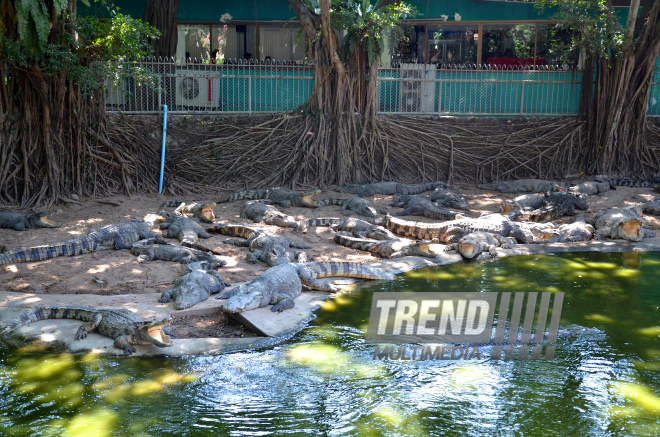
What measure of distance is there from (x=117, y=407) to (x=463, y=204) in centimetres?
754

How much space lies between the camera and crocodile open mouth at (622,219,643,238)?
7680 millimetres

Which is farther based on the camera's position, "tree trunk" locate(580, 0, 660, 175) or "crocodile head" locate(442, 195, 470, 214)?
"tree trunk" locate(580, 0, 660, 175)

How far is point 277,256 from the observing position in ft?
21.6

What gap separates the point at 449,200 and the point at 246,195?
3490 mm

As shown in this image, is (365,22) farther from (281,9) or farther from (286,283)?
(286,283)

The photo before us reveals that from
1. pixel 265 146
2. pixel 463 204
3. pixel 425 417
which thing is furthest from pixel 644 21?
pixel 425 417

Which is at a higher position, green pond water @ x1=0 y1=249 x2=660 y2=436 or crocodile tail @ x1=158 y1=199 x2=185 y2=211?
crocodile tail @ x1=158 y1=199 x2=185 y2=211

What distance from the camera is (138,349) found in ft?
14.0

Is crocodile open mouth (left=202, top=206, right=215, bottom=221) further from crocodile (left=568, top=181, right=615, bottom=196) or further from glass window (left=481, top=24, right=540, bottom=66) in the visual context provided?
glass window (left=481, top=24, right=540, bottom=66)

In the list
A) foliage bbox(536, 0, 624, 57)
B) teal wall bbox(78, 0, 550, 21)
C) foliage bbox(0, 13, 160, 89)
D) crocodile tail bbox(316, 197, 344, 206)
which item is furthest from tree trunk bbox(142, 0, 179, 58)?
foliage bbox(536, 0, 624, 57)

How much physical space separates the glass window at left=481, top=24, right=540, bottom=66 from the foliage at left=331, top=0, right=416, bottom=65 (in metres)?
3.78

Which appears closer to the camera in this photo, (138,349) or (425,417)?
(425,417)

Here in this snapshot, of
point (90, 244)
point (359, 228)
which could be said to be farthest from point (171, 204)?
point (359, 228)

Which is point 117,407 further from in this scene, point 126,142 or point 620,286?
point 126,142
